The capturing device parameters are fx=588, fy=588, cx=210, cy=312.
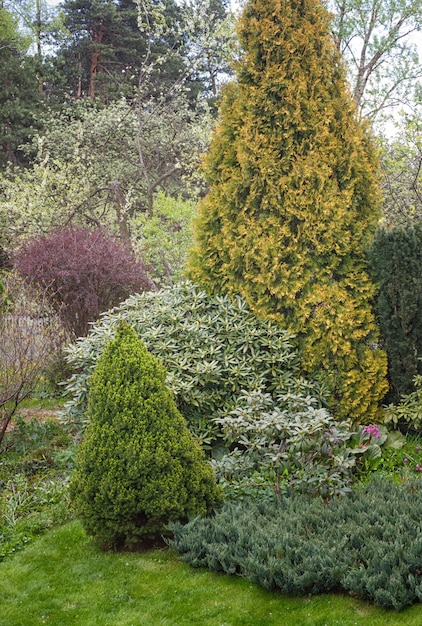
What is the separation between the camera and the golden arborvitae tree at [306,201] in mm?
5137

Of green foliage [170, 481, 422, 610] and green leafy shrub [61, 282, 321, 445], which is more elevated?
green leafy shrub [61, 282, 321, 445]

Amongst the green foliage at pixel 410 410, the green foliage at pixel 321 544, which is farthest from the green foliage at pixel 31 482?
the green foliage at pixel 410 410

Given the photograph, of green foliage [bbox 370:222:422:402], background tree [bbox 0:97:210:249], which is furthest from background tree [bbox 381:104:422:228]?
background tree [bbox 0:97:210:249]

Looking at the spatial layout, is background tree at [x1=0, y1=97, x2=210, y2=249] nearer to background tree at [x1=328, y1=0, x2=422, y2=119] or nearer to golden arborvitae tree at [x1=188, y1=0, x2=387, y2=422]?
background tree at [x1=328, y1=0, x2=422, y2=119]

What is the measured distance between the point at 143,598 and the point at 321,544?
3.21 feet

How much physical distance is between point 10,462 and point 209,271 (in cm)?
252

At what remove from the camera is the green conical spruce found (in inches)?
132

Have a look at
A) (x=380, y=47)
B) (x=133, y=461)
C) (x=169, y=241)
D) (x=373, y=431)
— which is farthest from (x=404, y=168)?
(x=133, y=461)

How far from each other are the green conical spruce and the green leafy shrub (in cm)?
101

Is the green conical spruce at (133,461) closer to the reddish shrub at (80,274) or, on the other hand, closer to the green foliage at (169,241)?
the reddish shrub at (80,274)

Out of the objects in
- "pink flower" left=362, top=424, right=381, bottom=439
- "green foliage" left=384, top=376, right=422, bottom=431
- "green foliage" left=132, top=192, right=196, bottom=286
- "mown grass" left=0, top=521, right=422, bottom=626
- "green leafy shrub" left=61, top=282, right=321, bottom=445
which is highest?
"green foliage" left=132, top=192, right=196, bottom=286

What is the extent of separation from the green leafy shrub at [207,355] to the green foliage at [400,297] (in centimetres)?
79

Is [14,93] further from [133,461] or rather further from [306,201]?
[133,461]

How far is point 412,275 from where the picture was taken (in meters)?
5.00
